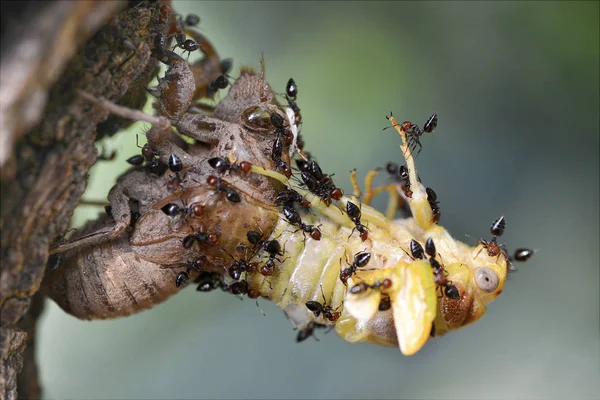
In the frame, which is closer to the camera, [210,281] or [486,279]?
[486,279]

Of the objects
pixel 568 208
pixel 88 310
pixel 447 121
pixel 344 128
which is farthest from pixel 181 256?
pixel 568 208

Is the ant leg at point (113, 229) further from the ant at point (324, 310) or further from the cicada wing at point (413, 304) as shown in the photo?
the cicada wing at point (413, 304)

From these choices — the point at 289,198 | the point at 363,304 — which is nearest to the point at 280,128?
the point at 289,198

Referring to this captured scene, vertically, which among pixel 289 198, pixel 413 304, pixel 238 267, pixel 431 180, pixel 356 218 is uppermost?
pixel 431 180

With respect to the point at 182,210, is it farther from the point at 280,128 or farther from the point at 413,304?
the point at 413,304

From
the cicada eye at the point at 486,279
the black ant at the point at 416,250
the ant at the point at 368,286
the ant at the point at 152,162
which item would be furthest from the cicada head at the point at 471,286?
the ant at the point at 152,162

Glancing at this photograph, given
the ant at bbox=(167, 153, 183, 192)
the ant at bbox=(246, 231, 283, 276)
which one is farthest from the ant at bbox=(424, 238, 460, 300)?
the ant at bbox=(167, 153, 183, 192)

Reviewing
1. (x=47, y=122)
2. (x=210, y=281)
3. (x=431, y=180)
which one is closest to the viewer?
(x=47, y=122)
